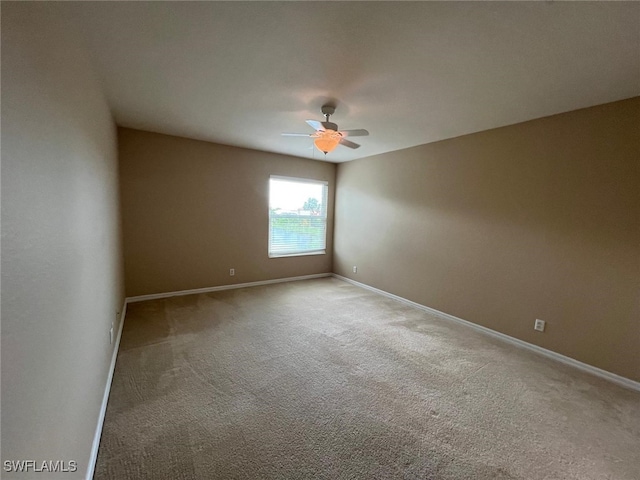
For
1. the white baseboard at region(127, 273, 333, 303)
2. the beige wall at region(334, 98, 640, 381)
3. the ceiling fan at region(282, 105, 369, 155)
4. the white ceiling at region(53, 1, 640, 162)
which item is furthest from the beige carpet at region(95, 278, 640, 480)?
the white ceiling at region(53, 1, 640, 162)

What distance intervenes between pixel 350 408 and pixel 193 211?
356cm

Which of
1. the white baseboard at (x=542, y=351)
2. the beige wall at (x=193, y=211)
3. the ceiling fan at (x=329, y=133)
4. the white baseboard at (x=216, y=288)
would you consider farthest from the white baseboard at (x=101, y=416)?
the white baseboard at (x=542, y=351)

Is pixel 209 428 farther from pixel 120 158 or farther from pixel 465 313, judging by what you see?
pixel 120 158

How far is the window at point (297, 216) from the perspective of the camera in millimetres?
4973

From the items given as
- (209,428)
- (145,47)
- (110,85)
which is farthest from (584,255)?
(110,85)

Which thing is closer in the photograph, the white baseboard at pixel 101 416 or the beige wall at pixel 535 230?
the white baseboard at pixel 101 416

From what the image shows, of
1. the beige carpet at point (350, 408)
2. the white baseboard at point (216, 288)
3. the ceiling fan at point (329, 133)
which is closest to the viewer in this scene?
the beige carpet at point (350, 408)

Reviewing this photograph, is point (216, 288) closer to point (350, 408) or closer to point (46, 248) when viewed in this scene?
point (350, 408)

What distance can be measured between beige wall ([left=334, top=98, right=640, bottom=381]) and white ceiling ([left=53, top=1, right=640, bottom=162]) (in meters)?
0.36

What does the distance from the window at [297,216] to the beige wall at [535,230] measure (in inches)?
64.3

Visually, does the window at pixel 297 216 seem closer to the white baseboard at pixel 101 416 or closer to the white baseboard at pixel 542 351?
the white baseboard at pixel 542 351

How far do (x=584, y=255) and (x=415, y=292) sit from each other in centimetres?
200

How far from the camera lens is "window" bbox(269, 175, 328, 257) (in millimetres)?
4973

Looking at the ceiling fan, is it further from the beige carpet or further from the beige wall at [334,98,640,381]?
the beige carpet
